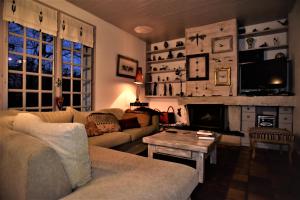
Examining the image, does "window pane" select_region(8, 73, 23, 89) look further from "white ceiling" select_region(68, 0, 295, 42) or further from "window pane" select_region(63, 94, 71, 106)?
"white ceiling" select_region(68, 0, 295, 42)

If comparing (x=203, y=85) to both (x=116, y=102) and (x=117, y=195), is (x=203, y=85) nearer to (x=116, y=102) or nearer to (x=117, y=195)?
(x=116, y=102)

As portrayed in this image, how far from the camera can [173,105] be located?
16.5 ft

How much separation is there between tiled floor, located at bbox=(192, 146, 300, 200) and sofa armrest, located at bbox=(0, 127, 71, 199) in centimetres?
135

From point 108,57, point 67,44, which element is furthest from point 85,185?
point 108,57

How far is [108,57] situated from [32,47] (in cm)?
154

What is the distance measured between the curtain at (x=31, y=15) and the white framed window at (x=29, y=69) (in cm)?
14

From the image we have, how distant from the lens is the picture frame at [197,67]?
4234mm

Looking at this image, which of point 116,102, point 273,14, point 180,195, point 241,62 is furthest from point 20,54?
point 273,14

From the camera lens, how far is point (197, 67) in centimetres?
435

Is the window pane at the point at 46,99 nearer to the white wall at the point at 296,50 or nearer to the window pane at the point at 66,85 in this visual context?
the window pane at the point at 66,85

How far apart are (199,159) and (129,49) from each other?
3518 mm

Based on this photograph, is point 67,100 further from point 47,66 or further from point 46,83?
point 47,66

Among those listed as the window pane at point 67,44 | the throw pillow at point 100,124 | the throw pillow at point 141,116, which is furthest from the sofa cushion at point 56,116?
the window pane at point 67,44

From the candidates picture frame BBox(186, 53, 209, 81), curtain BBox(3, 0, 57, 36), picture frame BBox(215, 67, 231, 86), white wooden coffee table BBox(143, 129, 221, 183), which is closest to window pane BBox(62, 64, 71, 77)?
curtain BBox(3, 0, 57, 36)
